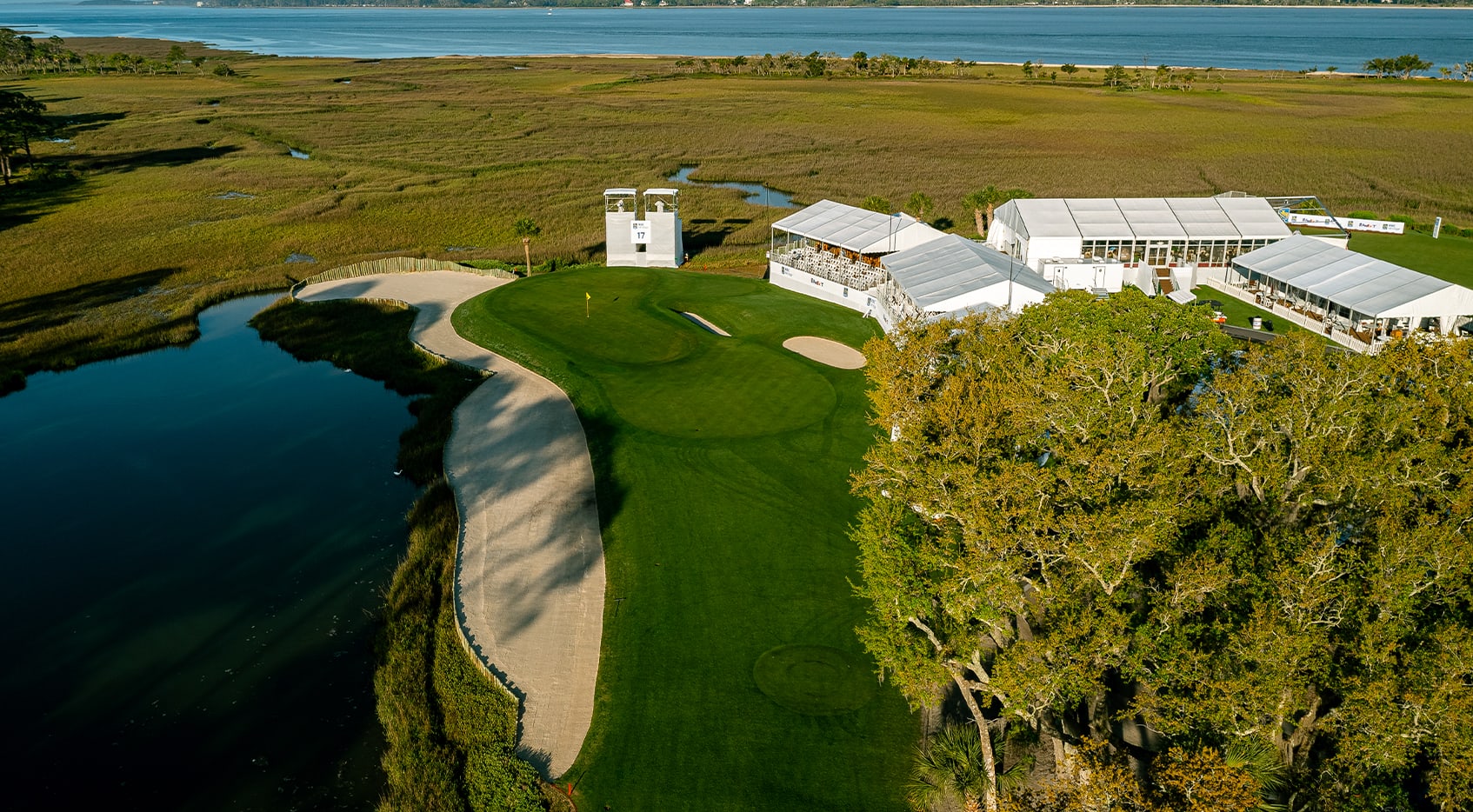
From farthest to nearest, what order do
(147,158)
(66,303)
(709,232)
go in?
(147,158), (709,232), (66,303)

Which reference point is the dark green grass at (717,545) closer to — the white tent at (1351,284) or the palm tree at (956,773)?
the palm tree at (956,773)

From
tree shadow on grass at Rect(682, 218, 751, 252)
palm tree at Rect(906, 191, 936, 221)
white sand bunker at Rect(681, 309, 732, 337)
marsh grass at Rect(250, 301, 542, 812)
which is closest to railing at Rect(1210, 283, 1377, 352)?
palm tree at Rect(906, 191, 936, 221)

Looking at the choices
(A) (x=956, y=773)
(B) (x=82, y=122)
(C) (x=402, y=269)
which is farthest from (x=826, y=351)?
(B) (x=82, y=122)

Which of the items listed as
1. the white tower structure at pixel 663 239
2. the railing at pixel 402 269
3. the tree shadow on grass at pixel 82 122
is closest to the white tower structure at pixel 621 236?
the white tower structure at pixel 663 239

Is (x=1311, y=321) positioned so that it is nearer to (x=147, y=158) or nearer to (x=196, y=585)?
(x=196, y=585)

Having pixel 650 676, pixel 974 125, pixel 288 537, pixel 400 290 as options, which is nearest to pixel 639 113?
pixel 974 125
